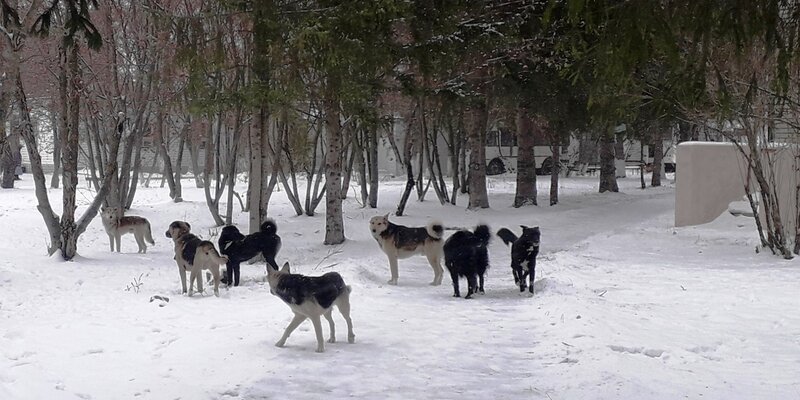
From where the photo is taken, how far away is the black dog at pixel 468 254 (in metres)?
10.2

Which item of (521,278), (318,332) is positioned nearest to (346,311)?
(318,332)

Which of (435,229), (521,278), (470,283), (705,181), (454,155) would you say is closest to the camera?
(470,283)

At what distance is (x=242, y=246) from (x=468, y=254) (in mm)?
3125

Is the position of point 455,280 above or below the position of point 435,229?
below

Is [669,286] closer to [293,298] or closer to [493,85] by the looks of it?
[293,298]

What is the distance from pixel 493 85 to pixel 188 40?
999 cm

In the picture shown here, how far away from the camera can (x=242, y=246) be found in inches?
423

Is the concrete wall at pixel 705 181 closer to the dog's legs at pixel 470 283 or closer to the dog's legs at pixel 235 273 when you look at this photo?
the dog's legs at pixel 470 283

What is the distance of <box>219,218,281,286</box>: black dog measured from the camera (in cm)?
1065

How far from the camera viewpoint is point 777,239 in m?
13.4

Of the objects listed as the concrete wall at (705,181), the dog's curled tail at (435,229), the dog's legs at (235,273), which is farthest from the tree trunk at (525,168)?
the dog's legs at (235,273)

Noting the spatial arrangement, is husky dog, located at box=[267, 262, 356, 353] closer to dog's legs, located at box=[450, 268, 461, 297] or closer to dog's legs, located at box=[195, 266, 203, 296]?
dog's legs, located at box=[195, 266, 203, 296]

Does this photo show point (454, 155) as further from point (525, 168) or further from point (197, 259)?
point (197, 259)

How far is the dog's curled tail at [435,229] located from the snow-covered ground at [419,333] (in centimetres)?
78
